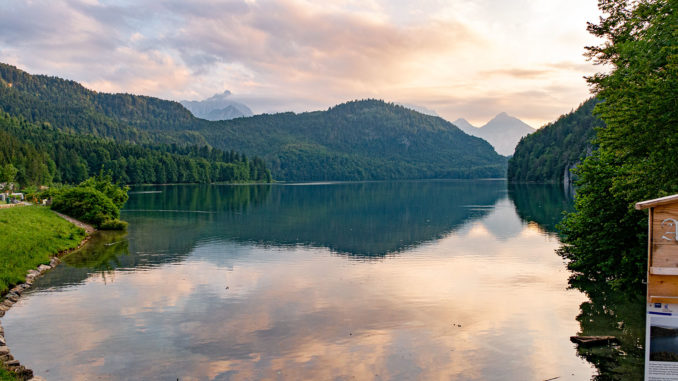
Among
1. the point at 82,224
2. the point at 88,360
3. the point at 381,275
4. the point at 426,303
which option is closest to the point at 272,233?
the point at 82,224

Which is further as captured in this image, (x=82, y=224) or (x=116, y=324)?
(x=82, y=224)

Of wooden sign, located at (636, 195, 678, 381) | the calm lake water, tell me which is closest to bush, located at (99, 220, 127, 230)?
the calm lake water

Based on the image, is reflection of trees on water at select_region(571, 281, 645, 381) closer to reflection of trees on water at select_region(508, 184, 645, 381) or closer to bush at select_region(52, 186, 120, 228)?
reflection of trees on water at select_region(508, 184, 645, 381)

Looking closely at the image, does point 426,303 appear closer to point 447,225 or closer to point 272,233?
point 272,233

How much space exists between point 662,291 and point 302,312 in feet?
69.5

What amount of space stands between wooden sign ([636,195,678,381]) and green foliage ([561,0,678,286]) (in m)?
10.8

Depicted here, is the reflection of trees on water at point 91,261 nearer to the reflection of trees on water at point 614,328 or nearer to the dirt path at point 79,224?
the dirt path at point 79,224

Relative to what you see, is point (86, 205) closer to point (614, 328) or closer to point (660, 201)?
point (614, 328)

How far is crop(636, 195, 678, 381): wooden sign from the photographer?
1014 cm

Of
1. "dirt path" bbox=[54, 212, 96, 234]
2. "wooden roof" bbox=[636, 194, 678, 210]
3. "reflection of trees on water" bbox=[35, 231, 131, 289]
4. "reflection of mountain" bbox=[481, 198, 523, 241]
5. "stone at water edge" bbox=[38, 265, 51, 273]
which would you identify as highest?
"wooden roof" bbox=[636, 194, 678, 210]

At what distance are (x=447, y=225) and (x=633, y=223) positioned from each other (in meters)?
49.5

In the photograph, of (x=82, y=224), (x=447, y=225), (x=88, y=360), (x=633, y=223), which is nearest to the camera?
(x=88, y=360)

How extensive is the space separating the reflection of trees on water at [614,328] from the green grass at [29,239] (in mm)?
33334

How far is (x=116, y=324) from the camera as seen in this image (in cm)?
2686
